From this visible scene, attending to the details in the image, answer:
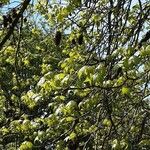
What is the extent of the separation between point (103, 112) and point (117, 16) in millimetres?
1150

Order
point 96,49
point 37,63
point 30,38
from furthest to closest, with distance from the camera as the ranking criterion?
point 37,63
point 30,38
point 96,49

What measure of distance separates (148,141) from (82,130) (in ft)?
3.47

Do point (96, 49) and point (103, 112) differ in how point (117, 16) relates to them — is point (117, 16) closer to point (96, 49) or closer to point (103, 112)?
point (96, 49)

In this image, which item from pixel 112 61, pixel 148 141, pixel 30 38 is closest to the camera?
pixel 112 61

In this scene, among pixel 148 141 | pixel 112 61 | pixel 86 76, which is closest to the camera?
pixel 86 76

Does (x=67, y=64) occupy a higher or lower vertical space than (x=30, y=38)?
higher

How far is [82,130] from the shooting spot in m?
6.67

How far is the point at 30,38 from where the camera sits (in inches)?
796

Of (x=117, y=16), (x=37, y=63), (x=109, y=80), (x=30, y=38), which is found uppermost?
(x=117, y=16)

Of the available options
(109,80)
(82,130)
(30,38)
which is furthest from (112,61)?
(30,38)

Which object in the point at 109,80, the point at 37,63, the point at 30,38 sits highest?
the point at 109,80

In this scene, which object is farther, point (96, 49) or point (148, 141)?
point (148, 141)

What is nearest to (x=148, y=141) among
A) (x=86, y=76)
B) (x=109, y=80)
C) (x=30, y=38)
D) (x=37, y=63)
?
(x=109, y=80)

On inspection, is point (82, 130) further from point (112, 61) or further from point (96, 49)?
point (112, 61)
